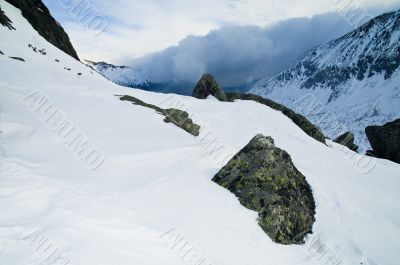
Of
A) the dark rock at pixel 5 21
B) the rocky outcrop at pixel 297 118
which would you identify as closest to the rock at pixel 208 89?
the rocky outcrop at pixel 297 118

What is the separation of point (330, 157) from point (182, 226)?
14287mm

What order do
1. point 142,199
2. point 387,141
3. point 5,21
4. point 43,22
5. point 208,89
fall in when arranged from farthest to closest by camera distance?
point 43,22, point 387,141, point 208,89, point 5,21, point 142,199

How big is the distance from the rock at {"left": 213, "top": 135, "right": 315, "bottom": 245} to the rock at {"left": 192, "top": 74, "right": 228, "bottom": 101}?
2305 cm

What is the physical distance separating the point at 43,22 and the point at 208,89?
1068 inches

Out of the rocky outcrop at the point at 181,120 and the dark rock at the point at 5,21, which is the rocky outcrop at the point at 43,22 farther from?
the rocky outcrop at the point at 181,120

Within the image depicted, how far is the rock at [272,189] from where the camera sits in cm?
1019

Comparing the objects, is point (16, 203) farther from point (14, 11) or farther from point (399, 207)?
point (14, 11)

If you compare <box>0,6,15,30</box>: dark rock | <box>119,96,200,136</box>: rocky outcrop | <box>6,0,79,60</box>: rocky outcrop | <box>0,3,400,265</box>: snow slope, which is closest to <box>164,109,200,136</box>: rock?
<box>119,96,200,136</box>: rocky outcrop

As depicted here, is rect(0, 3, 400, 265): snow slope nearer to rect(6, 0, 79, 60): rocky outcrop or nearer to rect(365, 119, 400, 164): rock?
rect(365, 119, 400, 164): rock

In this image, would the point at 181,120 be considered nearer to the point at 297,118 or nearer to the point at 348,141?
the point at 297,118

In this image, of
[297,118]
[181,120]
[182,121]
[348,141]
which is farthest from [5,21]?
[348,141]

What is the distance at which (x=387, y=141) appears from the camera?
3703 centimetres

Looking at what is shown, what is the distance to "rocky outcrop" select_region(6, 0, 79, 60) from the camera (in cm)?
4175

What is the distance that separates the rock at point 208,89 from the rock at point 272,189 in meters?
23.1
